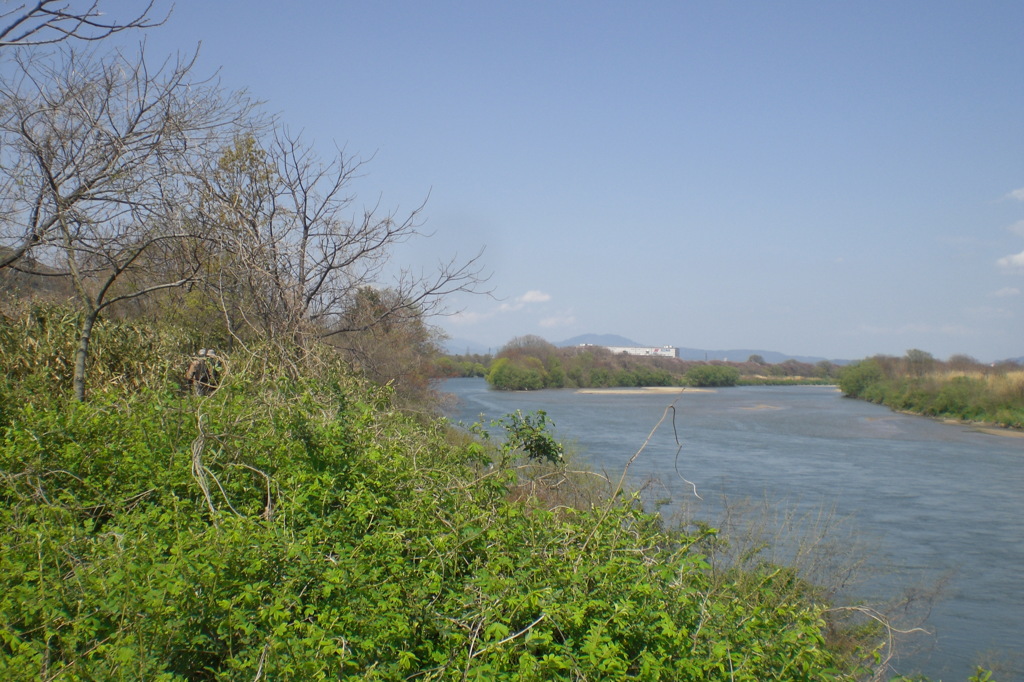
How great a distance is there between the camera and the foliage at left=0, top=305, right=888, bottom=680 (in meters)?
2.90

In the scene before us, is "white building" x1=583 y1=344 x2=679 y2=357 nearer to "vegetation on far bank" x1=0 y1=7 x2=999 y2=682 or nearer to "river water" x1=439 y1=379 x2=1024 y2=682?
"river water" x1=439 y1=379 x2=1024 y2=682

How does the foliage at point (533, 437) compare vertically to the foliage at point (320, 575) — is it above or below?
above

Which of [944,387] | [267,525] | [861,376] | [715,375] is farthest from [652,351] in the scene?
[267,525]

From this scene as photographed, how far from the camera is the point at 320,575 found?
329cm

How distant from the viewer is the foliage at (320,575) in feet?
9.52

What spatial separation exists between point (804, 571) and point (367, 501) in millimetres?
5452

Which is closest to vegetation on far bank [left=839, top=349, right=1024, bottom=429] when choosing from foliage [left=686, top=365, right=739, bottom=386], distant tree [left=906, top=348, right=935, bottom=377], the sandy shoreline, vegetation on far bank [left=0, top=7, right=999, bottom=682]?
distant tree [left=906, top=348, right=935, bottom=377]

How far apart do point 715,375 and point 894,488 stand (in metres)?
43.3

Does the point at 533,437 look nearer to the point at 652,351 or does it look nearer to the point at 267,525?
the point at 267,525

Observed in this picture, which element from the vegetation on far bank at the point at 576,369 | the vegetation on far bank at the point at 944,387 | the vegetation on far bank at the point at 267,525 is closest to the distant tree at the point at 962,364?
the vegetation on far bank at the point at 944,387

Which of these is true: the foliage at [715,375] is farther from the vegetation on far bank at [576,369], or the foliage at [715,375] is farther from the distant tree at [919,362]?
the distant tree at [919,362]

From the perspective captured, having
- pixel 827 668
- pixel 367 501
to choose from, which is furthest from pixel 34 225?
pixel 827 668

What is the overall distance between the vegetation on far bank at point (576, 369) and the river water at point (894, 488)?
55.2 feet

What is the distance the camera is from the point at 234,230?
742cm
